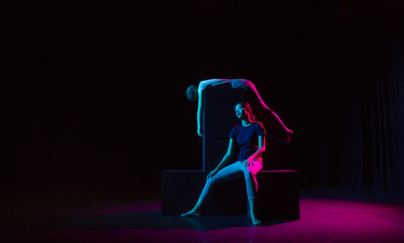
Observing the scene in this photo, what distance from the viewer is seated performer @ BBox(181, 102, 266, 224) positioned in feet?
11.5

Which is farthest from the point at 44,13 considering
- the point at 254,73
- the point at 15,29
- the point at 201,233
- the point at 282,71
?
the point at 201,233

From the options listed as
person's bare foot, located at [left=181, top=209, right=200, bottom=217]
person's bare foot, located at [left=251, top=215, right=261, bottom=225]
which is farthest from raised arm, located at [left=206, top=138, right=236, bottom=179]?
person's bare foot, located at [left=251, top=215, right=261, bottom=225]

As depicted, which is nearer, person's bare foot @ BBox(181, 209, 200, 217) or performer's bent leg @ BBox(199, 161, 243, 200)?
performer's bent leg @ BBox(199, 161, 243, 200)

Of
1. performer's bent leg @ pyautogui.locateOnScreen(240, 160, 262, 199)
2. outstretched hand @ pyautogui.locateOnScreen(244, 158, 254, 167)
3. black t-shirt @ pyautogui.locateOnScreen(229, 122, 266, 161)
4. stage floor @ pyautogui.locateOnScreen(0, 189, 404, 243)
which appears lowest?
stage floor @ pyautogui.locateOnScreen(0, 189, 404, 243)

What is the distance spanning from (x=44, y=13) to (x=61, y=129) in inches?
91.7

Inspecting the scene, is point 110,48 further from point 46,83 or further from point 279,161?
point 279,161

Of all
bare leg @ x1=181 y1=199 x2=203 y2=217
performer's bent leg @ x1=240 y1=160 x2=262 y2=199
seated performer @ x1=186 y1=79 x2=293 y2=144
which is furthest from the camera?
seated performer @ x1=186 y1=79 x2=293 y2=144

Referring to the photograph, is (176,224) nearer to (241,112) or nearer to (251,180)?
(251,180)

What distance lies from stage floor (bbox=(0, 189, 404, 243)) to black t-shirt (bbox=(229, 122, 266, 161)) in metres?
0.66

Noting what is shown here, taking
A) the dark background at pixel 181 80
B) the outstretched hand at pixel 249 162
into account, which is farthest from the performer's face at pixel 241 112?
the dark background at pixel 181 80

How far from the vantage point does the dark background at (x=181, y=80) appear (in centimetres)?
660

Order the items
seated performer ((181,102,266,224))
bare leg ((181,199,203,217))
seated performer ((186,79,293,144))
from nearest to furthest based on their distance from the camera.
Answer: seated performer ((181,102,266,224)) → bare leg ((181,199,203,217)) → seated performer ((186,79,293,144))

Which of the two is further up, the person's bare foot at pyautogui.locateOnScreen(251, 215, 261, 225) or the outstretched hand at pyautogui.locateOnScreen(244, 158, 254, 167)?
the outstretched hand at pyautogui.locateOnScreen(244, 158, 254, 167)

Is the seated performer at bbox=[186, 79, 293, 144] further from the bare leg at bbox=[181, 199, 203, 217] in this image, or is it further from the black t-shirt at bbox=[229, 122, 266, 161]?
the bare leg at bbox=[181, 199, 203, 217]
